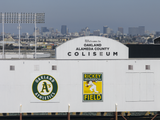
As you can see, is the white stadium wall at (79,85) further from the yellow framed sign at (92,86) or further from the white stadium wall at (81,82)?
the yellow framed sign at (92,86)

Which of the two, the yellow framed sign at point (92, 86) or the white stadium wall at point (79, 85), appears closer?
the white stadium wall at point (79, 85)

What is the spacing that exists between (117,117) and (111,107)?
1.39 metres

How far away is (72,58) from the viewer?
29266mm

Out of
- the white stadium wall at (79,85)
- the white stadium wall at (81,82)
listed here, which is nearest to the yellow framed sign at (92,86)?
the white stadium wall at (81,82)

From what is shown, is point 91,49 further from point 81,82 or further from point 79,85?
point 79,85

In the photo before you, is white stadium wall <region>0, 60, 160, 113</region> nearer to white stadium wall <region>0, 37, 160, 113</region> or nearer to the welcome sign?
white stadium wall <region>0, 37, 160, 113</region>

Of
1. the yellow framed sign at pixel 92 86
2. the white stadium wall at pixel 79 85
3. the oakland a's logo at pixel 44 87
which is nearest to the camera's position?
the white stadium wall at pixel 79 85

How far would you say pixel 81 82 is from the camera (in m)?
29.0

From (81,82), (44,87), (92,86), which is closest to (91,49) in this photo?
(81,82)

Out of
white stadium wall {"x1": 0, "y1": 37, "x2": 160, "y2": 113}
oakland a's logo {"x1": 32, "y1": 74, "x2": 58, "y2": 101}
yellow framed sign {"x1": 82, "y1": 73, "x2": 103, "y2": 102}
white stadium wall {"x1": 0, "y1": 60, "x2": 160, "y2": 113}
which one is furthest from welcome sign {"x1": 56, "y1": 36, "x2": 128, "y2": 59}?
oakland a's logo {"x1": 32, "y1": 74, "x2": 58, "y2": 101}

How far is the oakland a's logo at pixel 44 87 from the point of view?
94.6 feet

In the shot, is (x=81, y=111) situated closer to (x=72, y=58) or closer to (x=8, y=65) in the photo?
(x=72, y=58)

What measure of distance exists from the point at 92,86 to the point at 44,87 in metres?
4.98

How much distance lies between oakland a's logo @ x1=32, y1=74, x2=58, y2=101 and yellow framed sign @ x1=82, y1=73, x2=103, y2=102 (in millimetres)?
3071
